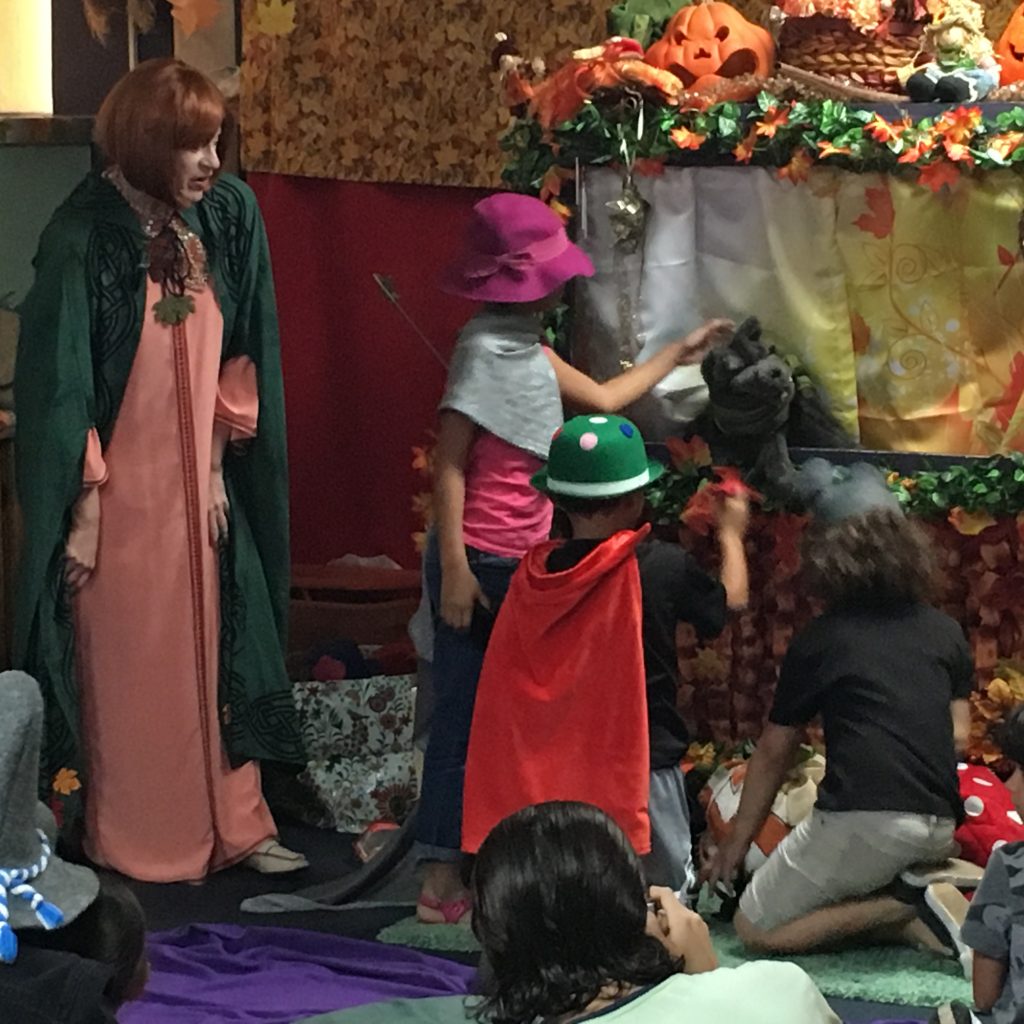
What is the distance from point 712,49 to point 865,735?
4.84 ft

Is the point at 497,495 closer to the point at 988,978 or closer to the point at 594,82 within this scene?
the point at 594,82

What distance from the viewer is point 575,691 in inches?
139

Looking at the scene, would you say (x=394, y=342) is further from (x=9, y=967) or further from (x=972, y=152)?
(x=9, y=967)

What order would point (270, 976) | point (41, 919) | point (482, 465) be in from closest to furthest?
1. point (41, 919)
2. point (270, 976)
3. point (482, 465)

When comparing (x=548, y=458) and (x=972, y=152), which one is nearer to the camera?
(x=548, y=458)

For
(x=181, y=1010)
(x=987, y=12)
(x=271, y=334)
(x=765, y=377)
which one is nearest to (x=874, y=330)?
(x=765, y=377)

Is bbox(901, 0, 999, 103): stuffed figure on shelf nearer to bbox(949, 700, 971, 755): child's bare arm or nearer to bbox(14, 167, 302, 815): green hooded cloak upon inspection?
bbox(949, 700, 971, 755): child's bare arm

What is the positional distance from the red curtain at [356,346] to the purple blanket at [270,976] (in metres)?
1.73

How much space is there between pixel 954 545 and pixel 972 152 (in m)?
0.81

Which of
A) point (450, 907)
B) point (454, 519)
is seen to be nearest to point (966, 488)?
point (454, 519)

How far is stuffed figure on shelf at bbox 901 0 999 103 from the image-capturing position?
3908 millimetres

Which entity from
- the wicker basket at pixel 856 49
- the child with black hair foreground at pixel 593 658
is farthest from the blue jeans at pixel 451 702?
the wicker basket at pixel 856 49

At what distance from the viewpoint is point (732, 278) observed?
13.5 ft

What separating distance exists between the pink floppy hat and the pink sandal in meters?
1.17
